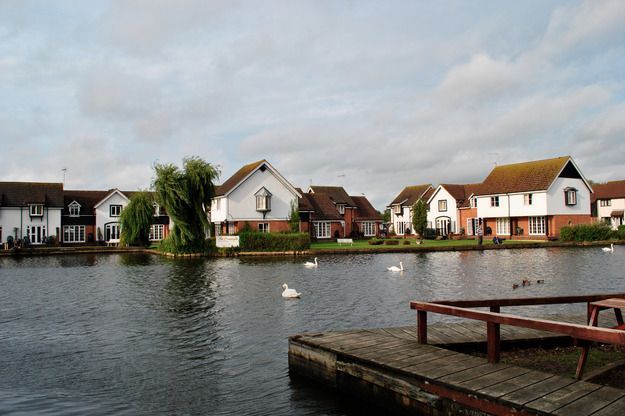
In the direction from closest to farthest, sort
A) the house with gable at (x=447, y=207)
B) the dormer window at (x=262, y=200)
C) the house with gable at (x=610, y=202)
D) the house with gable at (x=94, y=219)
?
1. the dormer window at (x=262, y=200)
2. the house with gable at (x=94, y=219)
3. the house with gable at (x=447, y=207)
4. the house with gable at (x=610, y=202)

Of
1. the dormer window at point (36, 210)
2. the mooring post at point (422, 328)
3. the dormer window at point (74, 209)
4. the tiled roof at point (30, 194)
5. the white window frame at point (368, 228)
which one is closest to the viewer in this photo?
the mooring post at point (422, 328)

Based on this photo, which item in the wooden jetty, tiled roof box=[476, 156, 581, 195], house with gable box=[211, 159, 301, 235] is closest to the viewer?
the wooden jetty

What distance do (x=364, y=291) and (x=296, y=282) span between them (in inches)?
173

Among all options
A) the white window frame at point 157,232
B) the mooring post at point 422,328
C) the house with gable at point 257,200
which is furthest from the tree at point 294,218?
the mooring post at point 422,328

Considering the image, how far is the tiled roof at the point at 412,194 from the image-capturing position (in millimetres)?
78125

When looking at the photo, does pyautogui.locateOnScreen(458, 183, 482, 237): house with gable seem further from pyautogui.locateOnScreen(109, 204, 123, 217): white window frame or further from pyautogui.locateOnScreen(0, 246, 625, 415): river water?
pyautogui.locateOnScreen(109, 204, 123, 217): white window frame

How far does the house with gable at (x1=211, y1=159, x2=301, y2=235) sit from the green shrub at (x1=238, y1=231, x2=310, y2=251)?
397 inches

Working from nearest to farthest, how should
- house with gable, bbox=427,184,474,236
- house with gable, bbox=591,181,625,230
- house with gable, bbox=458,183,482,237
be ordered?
house with gable, bbox=458,183,482,237 → house with gable, bbox=427,184,474,236 → house with gable, bbox=591,181,625,230

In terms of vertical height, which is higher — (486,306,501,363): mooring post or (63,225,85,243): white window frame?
(63,225,85,243): white window frame

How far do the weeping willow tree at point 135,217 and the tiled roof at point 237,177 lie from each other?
8.25m

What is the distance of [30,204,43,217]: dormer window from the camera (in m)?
61.2

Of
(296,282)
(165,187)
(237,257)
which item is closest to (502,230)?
(237,257)

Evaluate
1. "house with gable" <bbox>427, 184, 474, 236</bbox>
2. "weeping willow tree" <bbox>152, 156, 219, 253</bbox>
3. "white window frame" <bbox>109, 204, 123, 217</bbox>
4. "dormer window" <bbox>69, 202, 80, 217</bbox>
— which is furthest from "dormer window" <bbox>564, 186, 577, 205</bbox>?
"dormer window" <bbox>69, 202, 80, 217</bbox>

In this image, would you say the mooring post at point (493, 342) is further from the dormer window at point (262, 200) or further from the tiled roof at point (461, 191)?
the tiled roof at point (461, 191)
